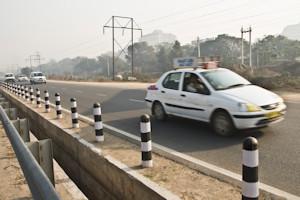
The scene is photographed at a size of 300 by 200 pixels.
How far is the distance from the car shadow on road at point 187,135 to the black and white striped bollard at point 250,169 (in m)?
3.34

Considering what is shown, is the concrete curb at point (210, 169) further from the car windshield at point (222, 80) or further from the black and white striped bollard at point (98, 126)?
the car windshield at point (222, 80)

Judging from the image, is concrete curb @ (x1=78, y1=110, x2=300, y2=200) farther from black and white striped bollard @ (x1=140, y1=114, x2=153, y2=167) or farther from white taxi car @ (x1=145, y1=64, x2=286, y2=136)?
white taxi car @ (x1=145, y1=64, x2=286, y2=136)

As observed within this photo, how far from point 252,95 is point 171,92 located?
8.28 ft

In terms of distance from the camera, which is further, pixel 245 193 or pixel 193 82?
pixel 193 82

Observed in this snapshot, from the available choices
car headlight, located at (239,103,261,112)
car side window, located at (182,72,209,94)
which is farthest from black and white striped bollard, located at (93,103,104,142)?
car headlight, located at (239,103,261,112)

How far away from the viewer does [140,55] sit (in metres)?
127

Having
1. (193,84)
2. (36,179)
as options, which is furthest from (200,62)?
(36,179)

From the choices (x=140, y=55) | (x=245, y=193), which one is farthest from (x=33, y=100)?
(x=140, y=55)

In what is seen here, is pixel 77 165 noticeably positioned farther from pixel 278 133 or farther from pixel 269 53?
pixel 269 53

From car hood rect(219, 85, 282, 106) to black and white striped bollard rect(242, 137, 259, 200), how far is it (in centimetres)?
431

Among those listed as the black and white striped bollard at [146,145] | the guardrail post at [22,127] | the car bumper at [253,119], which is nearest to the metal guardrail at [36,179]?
the black and white striped bollard at [146,145]

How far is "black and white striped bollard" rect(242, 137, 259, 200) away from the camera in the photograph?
356cm

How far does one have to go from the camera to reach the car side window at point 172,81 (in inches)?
387

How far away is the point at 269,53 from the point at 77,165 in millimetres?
81241
